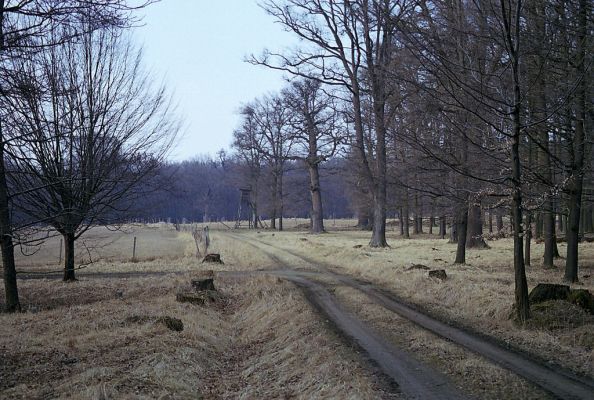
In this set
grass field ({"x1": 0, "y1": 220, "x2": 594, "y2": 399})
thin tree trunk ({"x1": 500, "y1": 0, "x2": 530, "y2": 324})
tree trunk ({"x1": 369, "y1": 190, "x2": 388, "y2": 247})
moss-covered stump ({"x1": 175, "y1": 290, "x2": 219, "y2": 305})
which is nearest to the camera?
grass field ({"x1": 0, "y1": 220, "x2": 594, "y2": 399})

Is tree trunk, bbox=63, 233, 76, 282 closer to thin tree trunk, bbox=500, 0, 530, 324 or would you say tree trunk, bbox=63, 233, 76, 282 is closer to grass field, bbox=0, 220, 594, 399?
grass field, bbox=0, 220, 594, 399

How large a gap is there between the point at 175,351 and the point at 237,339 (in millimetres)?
2499

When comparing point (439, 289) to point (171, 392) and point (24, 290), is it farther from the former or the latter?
point (24, 290)

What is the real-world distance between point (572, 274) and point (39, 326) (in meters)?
13.9

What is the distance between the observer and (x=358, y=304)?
12523mm

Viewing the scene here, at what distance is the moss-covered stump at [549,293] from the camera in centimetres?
Result: 1021

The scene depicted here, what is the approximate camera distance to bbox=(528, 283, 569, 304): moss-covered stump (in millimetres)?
10211

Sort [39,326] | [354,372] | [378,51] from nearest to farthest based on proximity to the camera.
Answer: [354,372] < [39,326] < [378,51]

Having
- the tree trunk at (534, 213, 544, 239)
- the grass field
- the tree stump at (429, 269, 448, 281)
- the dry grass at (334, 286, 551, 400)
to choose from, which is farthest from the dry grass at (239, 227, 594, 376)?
the tree trunk at (534, 213, 544, 239)

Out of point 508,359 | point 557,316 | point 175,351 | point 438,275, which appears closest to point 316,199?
point 438,275

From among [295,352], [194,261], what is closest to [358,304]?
[295,352]

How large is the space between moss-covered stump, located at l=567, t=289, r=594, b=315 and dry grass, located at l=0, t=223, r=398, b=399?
468 cm

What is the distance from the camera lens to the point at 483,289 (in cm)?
1249

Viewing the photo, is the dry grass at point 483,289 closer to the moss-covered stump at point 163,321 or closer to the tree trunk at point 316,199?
the moss-covered stump at point 163,321
